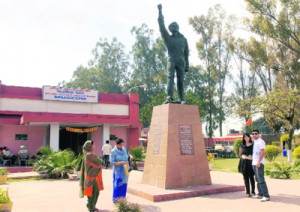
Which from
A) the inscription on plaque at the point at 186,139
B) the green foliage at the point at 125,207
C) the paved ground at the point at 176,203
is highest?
the inscription on plaque at the point at 186,139

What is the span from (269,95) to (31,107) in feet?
52.9

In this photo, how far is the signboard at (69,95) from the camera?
779 inches

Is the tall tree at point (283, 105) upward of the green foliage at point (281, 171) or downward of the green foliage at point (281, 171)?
upward

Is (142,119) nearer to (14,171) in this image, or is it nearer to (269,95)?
(269,95)

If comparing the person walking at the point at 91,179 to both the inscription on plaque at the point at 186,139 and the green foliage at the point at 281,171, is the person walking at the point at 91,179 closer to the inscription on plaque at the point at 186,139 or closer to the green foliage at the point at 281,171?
the inscription on plaque at the point at 186,139

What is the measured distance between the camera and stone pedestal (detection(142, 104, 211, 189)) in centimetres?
755

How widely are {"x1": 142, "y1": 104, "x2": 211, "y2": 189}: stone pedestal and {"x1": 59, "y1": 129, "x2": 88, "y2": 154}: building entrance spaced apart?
14815mm

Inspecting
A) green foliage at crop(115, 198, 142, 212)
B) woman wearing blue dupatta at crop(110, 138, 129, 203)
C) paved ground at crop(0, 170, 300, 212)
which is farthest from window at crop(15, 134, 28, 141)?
green foliage at crop(115, 198, 142, 212)

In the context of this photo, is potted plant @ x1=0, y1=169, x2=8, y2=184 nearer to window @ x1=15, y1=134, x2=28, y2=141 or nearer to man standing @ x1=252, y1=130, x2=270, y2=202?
man standing @ x1=252, y1=130, x2=270, y2=202

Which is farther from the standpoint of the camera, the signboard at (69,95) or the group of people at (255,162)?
the signboard at (69,95)

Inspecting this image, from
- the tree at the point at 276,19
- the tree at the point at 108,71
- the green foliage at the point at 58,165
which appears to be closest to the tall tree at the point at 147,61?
the tree at the point at 108,71

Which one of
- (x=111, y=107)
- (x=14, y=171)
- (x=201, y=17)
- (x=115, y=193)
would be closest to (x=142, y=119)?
(x=111, y=107)

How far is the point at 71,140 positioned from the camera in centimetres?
2266

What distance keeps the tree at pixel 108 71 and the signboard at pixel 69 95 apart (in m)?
22.6
